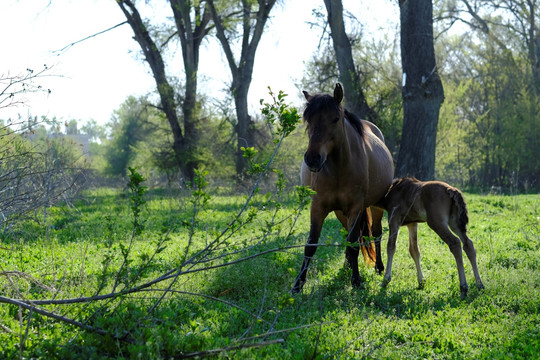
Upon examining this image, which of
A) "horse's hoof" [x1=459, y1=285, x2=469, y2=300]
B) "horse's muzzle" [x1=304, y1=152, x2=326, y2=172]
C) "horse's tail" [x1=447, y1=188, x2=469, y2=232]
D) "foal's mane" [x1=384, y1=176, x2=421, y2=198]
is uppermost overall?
"horse's muzzle" [x1=304, y1=152, x2=326, y2=172]

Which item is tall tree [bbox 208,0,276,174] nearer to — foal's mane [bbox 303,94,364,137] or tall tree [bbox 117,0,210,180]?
tall tree [bbox 117,0,210,180]

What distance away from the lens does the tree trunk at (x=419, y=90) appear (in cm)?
1284

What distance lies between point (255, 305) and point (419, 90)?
9472 mm

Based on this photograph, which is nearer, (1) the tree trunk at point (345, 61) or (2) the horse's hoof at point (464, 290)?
(2) the horse's hoof at point (464, 290)

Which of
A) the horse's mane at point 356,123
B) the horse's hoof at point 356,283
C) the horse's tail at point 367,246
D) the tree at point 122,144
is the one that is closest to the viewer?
the horse's hoof at point 356,283

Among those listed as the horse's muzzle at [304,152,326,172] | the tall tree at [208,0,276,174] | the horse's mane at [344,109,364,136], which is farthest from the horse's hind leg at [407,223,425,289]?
the tall tree at [208,0,276,174]

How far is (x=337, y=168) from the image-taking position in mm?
6250

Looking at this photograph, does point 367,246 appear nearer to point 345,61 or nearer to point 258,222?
point 258,222

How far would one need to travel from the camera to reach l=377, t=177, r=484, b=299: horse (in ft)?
19.8

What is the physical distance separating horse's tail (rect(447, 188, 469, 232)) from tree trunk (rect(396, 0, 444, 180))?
715 centimetres

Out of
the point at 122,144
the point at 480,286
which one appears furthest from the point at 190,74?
the point at 122,144

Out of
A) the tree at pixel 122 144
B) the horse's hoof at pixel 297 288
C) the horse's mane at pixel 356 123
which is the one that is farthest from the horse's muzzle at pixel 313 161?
the tree at pixel 122 144

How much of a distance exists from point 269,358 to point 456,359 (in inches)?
62.4

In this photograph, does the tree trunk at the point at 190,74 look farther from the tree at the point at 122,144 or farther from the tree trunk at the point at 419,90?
the tree at the point at 122,144
